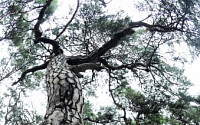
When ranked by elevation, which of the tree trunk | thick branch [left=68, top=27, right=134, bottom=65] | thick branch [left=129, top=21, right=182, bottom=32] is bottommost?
the tree trunk

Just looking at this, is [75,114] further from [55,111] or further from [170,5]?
[170,5]

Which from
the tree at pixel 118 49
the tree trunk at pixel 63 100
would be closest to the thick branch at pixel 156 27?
the tree at pixel 118 49

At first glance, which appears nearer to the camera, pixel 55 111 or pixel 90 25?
Result: pixel 55 111

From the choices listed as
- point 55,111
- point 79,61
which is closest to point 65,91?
point 55,111

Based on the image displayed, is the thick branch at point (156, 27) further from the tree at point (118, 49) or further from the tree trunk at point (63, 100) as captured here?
the tree trunk at point (63, 100)

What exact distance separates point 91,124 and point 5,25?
171 cm

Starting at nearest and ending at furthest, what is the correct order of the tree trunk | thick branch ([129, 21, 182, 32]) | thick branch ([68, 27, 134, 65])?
1. the tree trunk
2. thick branch ([129, 21, 182, 32])
3. thick branch ([68, 27, 134, 65])

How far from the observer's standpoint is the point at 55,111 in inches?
60.7

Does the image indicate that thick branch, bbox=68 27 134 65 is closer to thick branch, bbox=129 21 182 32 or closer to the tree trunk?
thick branch, bbox=129 21 182 32

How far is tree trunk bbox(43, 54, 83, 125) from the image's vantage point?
148 cm

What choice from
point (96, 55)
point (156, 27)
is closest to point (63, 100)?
point (96, 55)

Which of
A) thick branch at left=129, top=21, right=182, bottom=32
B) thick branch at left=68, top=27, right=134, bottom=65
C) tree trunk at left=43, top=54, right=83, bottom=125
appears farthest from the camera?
thick branch at left=68, top=27, right=134, bottom=65

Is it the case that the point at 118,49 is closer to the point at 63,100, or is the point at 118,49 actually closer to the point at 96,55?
Result: the point at 96,55

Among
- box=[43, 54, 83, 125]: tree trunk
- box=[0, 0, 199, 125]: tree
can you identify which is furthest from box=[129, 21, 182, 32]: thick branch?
box=[43, 54, 83, 125]: tree trunk
